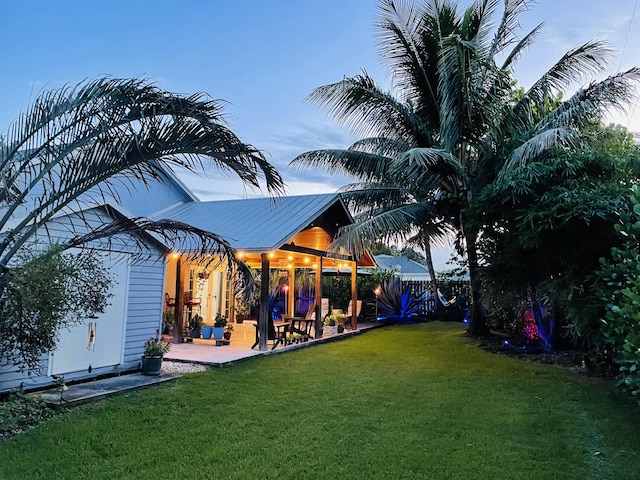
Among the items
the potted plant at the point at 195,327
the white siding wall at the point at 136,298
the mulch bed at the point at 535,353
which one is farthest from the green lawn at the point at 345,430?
the potted plant at the point at 195,327

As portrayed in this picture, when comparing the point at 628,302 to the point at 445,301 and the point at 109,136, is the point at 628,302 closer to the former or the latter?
the point at 109,136

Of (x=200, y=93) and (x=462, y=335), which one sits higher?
(x=200, y=93)

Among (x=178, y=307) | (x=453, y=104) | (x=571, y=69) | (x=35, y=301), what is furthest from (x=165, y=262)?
(x=571, y=69)

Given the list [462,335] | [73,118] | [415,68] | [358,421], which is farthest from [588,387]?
[415,68]

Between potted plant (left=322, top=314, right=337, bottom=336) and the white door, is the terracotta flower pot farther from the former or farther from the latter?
potted plant (left=322, top=314, right=337, bottom=336)

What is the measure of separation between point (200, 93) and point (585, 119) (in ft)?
33.6

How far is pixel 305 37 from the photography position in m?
11.5

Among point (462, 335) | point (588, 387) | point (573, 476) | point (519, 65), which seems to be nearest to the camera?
point (573, 476)

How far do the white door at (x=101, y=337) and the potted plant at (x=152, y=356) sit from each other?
0.41m

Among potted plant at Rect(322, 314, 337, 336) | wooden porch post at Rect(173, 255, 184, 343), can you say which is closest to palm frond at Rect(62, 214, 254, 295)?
wooden porch post at Rect(173, 255, 184, 343)

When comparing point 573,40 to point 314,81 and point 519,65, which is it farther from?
point 314,81

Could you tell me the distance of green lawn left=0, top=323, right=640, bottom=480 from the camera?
386 cm

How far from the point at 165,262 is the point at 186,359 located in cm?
209

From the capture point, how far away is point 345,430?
489 cm
